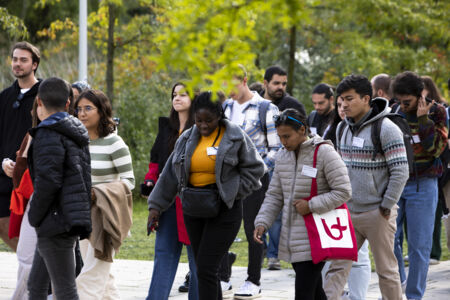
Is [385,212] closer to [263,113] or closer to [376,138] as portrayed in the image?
[376,138]

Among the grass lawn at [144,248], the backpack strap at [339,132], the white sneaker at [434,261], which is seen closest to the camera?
the backpack strap at [339,132]

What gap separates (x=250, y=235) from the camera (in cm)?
808

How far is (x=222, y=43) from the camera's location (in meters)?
3.27

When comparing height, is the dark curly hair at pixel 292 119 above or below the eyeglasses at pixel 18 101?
below

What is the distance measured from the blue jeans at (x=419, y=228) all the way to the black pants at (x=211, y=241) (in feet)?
6.94

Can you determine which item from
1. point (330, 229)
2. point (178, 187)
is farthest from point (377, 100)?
point (178, 187)

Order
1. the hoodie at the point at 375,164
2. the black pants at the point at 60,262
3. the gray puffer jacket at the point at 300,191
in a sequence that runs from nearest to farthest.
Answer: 1. the black pants at the point at 60,262
2. the gray puffer jacket at the point at 300,191
3. the hoodie at the point at 375,164

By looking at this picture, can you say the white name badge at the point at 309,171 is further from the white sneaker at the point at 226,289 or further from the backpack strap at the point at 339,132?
the white sneaker at the point at 226,289

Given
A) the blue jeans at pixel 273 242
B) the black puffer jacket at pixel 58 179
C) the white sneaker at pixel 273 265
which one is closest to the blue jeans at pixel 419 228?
the white sneaker at pixel 273 265

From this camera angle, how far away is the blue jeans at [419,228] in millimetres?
7270

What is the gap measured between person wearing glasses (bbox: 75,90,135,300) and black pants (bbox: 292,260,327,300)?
157cm

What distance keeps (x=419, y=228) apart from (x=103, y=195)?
121 inches

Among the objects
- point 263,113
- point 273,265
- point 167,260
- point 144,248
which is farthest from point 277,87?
point 144,248

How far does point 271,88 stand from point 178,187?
371cm
